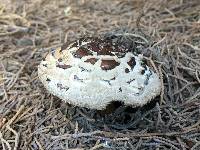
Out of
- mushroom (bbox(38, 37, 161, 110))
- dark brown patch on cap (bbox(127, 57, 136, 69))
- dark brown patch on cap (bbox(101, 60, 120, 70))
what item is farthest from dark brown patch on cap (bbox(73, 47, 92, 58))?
dark brown patch on cap (bbox(127, 57, 136, 69))

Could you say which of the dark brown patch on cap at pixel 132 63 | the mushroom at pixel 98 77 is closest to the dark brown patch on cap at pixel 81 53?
the mushroom at pixel 98 77

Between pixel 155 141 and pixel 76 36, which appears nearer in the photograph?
pixel 155 141

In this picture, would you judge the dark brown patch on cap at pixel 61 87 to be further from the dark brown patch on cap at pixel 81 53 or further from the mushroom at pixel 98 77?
the dark brown patch on cap at pixel 81 53

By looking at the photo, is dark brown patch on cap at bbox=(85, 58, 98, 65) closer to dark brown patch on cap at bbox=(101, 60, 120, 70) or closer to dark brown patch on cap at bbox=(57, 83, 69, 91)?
dark brown patch on cap at bbox=(101, 60, 120, 70)

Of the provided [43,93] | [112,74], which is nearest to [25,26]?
[43,93]

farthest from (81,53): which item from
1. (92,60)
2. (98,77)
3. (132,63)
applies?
(132,63)

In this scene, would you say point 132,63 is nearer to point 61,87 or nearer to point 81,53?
point 81,53

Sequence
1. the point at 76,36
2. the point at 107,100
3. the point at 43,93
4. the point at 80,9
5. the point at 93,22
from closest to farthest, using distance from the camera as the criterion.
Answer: the point at 107,100 → the point at 43,93 → the point at 76,36 → the point at 93,22 → the point at 80,9

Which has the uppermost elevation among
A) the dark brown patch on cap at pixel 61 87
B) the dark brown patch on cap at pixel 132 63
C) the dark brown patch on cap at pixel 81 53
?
the dark brown patch on cap at pixel 81 53

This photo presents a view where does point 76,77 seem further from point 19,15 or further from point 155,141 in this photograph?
point 19,15
